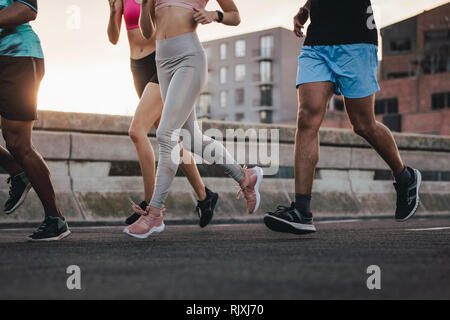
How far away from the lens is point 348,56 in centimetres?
473

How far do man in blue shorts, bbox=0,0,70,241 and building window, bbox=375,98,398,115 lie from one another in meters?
55.1

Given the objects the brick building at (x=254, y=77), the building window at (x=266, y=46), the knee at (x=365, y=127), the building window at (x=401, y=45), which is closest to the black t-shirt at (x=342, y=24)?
the knee at (x=365, y=127)

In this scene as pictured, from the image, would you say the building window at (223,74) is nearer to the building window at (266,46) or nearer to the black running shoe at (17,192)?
the building window at (266,46)

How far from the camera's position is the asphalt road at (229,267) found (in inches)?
93.2

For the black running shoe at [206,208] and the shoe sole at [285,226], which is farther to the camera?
the black running shoe at [206,208]

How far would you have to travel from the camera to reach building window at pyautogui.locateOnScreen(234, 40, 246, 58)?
79.4m

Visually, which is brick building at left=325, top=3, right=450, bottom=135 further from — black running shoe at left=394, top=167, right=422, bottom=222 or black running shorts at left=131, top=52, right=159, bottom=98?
black running shorts at left=131, top=52, right=159, bottom=98

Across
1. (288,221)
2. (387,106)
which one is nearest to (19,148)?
(288,221)

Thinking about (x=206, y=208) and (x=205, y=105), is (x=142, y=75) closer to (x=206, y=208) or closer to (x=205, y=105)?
(x=206, y=208)

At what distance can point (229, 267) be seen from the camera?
2.97m

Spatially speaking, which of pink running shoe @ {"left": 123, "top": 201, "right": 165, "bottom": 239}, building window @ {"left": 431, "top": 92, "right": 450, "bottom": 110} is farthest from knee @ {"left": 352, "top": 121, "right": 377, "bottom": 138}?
building window @ {"left": 431, "top": 92, "right": 450, "bottom": 110}

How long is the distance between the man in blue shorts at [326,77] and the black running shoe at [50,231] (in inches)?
55.7
